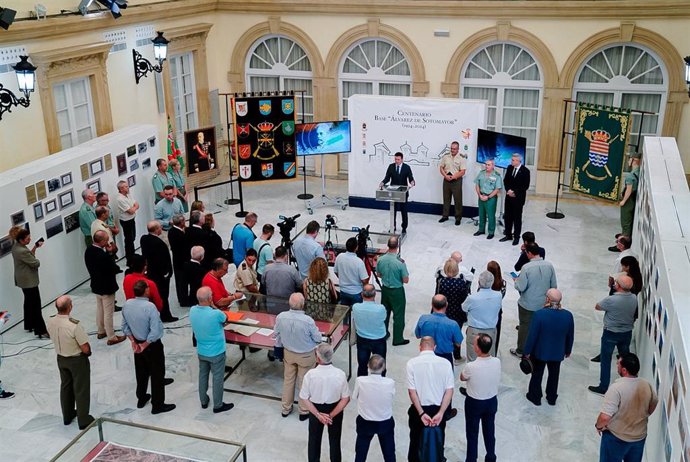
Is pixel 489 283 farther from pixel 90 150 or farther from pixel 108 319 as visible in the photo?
pixel 90 150

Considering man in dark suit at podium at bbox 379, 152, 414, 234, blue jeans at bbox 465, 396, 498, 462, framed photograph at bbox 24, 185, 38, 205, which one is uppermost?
framed photograph at bbox 24, 185, 38, 205

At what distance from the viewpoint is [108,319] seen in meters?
9.02

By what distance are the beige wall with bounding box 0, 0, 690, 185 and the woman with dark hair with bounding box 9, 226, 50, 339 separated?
2.31 meters

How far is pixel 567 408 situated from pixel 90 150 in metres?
7.60

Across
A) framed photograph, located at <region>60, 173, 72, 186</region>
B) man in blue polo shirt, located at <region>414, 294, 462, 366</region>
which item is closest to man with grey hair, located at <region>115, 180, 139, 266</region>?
framed photograph, located at <region>60, 173, 72, 186</region>

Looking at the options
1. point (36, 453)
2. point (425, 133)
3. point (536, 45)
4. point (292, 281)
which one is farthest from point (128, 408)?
point (536, 45)

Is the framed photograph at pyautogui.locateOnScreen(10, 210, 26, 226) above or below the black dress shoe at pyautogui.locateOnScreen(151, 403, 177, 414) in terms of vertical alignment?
above

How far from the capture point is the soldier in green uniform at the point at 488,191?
12203mm

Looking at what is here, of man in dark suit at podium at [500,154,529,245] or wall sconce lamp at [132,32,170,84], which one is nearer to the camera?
man in dark suit at podium at [500,154,529,245]

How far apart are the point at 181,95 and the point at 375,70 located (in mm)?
4053

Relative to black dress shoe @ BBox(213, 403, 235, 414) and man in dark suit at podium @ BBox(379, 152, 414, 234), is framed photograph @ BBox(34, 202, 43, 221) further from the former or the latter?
man in dark suit at podium @ BBox(379, 152, 414, 234)

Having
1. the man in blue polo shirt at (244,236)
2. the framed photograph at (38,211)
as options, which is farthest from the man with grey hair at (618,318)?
the framed photograph at (38,211)

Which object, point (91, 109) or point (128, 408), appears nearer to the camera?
point (128, 408)

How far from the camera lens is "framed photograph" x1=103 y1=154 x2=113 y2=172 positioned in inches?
443
